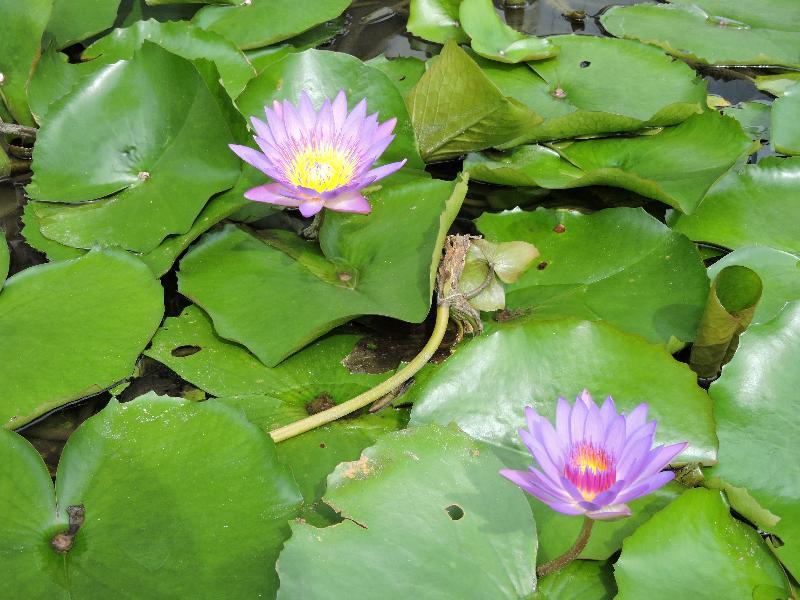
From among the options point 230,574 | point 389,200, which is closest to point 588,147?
point 389,200

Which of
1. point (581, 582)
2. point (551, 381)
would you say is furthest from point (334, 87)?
point (581, 582)

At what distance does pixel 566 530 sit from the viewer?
140 cm

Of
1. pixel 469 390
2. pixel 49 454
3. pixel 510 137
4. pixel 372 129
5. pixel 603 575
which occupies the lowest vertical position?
pixel 49 454

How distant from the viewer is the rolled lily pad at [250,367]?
68.6 inches

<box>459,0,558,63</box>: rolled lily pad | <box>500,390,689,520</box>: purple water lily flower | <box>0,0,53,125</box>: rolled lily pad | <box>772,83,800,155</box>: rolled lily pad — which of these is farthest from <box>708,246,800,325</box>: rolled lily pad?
<box>0,0,53,125</box>: rolled lily pad

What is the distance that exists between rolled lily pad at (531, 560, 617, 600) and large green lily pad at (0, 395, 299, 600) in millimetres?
477

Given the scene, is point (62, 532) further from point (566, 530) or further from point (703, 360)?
point (703, 360)

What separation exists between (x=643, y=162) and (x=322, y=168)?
982mm

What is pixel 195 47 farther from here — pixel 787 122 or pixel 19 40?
pixel 787 122

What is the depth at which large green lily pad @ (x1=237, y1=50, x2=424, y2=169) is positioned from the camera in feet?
7.02

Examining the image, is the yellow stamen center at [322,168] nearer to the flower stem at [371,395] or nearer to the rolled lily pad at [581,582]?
the flower stem at [371,395]

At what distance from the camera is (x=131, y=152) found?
2.14 meters

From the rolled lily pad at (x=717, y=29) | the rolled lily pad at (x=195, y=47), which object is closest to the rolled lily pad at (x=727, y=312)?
A: the rolled lily pad at (x=717, y=29)

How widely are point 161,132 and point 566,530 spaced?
59.2 inches
